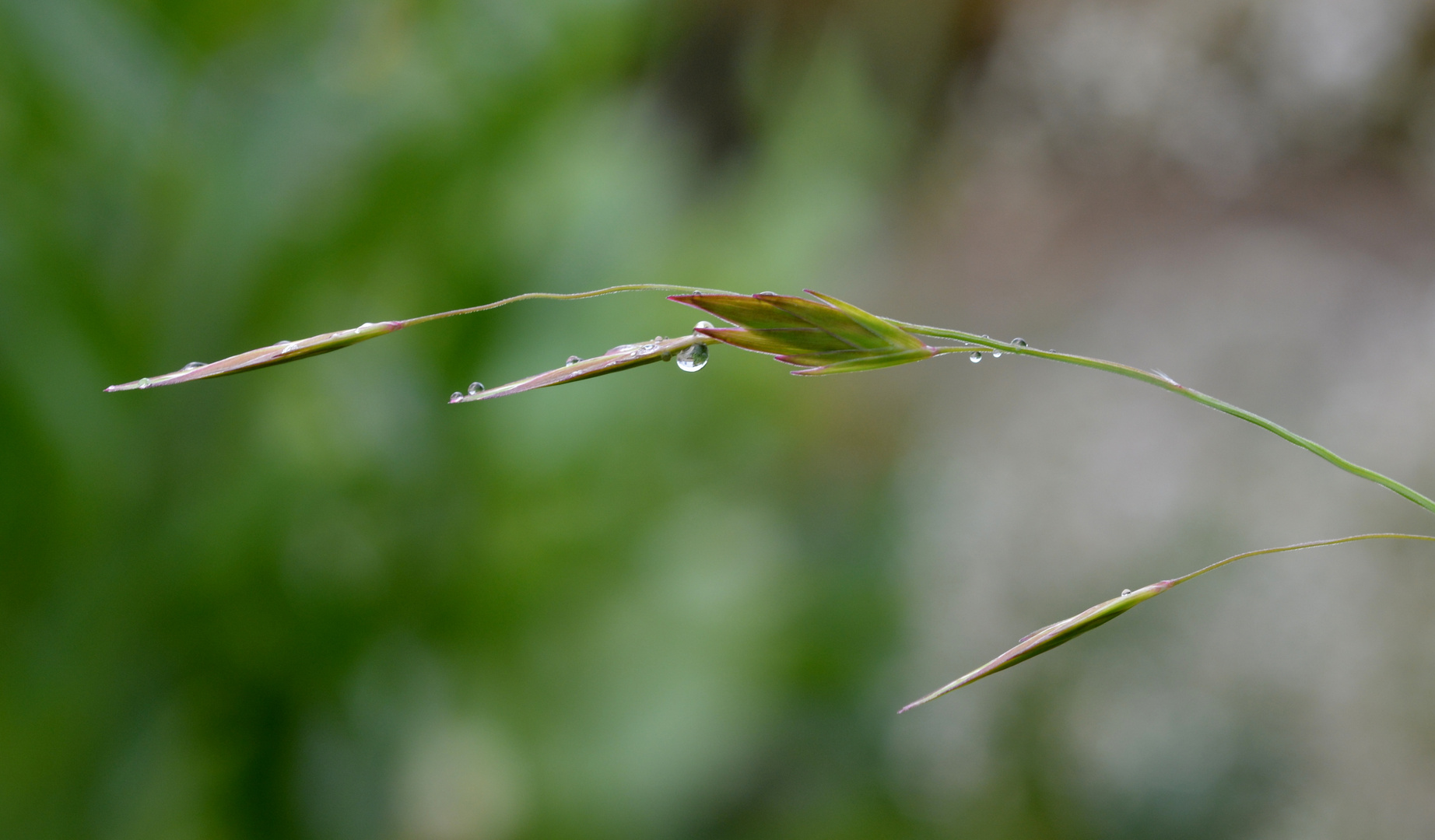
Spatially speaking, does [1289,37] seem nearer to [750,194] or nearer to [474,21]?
[750,194]

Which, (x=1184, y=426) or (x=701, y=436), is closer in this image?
(x=701, y=436)

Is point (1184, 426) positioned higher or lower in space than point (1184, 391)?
lower

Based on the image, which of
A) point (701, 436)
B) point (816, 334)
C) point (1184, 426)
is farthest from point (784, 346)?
point (1184, 426)

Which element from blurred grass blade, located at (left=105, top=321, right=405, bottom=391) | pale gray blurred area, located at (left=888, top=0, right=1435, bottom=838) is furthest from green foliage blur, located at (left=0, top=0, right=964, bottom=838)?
blurred grass blade, located at (left=105, top=321, right=405, bottom=391)

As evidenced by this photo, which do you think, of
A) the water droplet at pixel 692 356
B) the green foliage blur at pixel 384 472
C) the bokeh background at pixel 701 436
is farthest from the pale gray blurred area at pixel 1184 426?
the water droplet at pixel 692 356

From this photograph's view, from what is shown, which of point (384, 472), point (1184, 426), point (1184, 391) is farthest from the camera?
point (1184, 426)

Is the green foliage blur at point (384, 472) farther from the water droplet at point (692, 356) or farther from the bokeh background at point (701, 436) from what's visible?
the water droplet at point (692, 356)

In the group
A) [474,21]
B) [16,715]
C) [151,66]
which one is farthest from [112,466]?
[474,21]

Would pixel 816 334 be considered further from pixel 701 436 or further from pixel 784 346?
pixel 701 436
